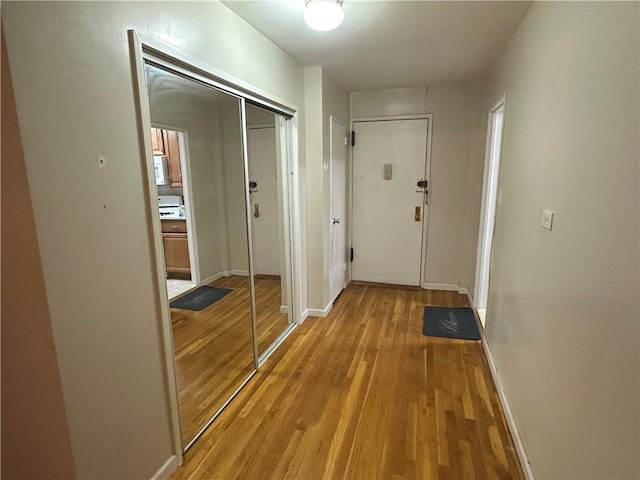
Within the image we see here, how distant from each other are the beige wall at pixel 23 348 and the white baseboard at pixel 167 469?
0.49 meters

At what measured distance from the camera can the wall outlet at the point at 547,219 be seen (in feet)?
4.85

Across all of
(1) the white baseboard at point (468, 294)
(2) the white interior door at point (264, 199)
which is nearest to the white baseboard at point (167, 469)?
(2) the white interior door at point (264, 199)

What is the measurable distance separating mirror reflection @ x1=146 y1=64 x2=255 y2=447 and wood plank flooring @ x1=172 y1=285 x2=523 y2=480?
21 cm

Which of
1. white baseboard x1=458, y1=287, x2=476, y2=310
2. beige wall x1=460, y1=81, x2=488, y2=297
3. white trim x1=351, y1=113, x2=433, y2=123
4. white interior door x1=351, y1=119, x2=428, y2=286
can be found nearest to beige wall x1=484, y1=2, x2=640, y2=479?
beige wall x1=460, y1=81, x2=488, y2=297

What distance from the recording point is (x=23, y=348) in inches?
42.0

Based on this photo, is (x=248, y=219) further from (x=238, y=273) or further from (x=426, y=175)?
(x=426, y=175)

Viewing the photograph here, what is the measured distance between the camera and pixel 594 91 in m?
1.15

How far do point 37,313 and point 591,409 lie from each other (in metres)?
1.77

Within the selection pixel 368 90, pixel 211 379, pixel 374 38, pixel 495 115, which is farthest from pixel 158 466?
pixel 368 90

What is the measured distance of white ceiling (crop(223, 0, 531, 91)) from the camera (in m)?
1.90

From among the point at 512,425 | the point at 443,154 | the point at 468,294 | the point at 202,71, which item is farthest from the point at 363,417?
the point at 443,154

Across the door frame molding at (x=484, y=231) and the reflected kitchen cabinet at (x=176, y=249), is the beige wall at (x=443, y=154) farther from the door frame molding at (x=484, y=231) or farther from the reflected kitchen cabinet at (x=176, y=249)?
the reflected kitchen cabinet at (x=176, y=249)

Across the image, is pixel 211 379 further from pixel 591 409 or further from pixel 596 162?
pixel 596 162

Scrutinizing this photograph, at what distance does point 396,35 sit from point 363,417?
8.06 feet
